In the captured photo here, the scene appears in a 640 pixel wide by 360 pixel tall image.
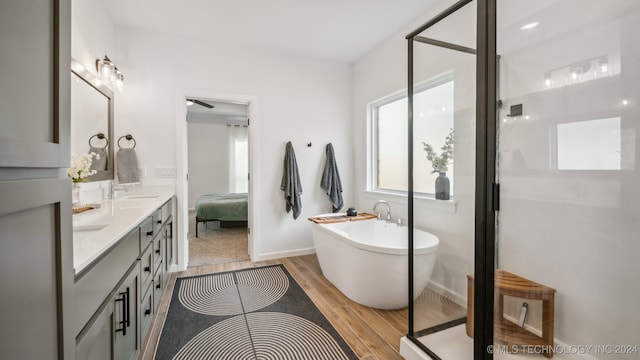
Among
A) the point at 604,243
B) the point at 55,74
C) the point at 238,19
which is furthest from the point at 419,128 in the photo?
the point at 238,19

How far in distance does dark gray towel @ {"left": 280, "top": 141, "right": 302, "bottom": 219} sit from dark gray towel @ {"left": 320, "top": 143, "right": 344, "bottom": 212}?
0.37 m

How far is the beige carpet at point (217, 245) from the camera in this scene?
11.6 feet

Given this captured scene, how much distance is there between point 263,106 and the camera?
11.5 ft

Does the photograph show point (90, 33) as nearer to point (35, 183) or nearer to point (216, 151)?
point (35, 183)

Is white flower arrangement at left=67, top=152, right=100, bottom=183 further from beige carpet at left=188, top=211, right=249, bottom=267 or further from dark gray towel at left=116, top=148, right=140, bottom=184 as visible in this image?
beige carpet at left=188, top=211, right=249, bottom=267

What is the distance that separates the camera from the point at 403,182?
10.7ft

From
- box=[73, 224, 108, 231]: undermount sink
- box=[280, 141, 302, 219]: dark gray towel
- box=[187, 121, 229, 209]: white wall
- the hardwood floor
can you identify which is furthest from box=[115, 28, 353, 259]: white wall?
box=[187, 121, 229, 209]: white wall

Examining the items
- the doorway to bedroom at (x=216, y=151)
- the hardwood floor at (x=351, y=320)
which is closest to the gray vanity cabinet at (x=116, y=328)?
the hardwood floor at (x=351, y=320)

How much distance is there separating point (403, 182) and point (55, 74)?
304 centimetres

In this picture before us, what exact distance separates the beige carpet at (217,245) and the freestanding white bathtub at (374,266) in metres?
1.36

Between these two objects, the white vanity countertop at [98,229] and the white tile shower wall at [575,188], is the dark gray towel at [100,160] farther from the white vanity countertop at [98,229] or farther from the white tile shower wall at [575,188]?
the white tile shower wall at [575,188]

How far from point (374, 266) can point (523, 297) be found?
0.96 metres

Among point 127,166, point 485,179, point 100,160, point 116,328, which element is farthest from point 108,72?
point 485,179

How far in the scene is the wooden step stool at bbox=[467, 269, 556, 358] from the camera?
1471mm
